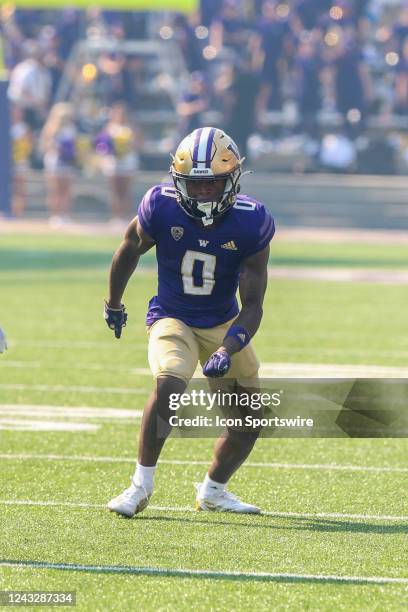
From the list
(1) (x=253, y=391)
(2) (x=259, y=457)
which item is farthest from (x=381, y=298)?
(1) (x=253, y=391)

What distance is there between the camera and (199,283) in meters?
5.84

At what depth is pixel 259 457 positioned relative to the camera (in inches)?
285

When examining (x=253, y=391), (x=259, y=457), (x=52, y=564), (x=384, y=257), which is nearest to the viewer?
(x=52, y=564)

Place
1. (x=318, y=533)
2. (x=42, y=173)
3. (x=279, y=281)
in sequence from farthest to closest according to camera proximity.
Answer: (x=42, y=173) < (x=279, y=281) < (x=318, y=533)

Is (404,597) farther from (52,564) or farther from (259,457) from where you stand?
(259,457)

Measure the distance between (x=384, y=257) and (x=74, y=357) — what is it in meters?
9.81

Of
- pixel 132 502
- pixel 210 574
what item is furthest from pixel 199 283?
pixel 210 574

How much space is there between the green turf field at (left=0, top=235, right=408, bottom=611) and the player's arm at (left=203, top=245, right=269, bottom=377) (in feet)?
2.34

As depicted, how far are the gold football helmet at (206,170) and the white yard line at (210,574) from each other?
1.56m

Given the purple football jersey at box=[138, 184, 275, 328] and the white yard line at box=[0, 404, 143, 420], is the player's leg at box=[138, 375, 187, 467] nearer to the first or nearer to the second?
the purple football jersey at box=[138, 184, 275, 328]

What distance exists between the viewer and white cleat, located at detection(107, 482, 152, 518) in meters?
5.59

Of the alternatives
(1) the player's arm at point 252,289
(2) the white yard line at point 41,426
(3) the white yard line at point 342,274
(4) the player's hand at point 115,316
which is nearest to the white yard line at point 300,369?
(2) the white yard line at point 41,426

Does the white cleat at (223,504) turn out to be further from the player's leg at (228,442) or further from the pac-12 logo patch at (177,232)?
the pac-12 logo patch at (177,232)

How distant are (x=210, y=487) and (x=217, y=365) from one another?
27.9 inches
